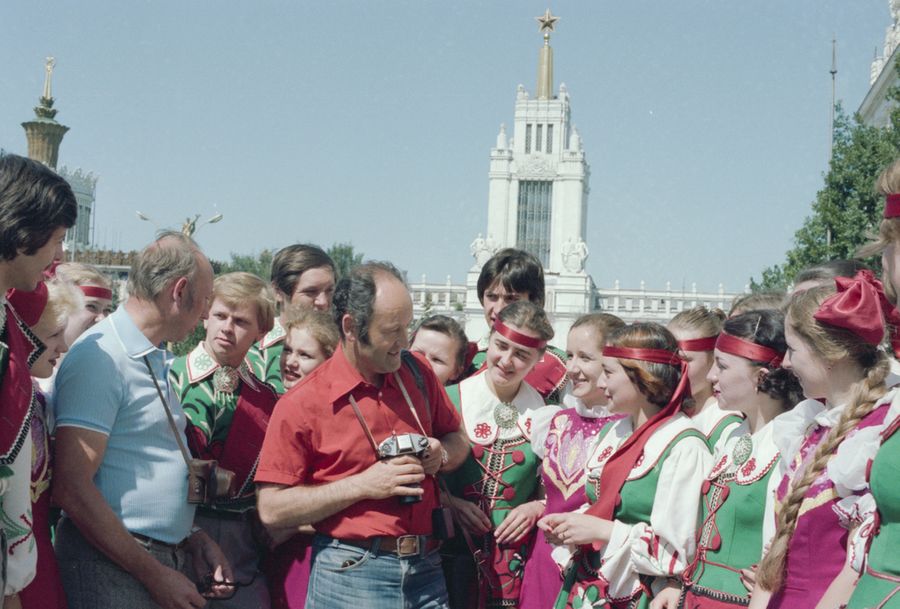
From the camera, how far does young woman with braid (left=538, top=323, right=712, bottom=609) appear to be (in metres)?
3.60

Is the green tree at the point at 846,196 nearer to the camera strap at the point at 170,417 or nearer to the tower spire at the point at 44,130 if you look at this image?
the camera strap at the point at 170,417

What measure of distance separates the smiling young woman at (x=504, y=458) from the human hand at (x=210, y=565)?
96 centimetres

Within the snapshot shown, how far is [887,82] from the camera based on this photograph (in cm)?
3244

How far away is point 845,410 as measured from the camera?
287 centimetres

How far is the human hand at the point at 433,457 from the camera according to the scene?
3.44m

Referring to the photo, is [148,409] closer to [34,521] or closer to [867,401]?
[34,521]

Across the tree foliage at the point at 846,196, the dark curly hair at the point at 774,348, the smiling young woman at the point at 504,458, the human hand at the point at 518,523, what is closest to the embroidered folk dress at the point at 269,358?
the smiling young woman at the point at 504,458

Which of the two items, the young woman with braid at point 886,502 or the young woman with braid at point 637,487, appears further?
the young woman with braid at point 637,487

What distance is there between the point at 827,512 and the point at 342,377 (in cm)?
152

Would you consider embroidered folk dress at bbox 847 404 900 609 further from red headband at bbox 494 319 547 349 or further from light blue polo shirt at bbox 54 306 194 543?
light blue polo shirt at bbox 54 306 194 543

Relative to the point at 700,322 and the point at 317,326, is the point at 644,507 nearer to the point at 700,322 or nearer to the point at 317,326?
the point at 700,322

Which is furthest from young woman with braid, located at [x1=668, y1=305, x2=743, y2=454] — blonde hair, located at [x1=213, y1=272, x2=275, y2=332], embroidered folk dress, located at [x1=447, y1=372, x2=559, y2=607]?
blonde hair, located at [x1=213, y1=272, x2=275, y2=332]

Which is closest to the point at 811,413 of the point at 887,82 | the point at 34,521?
the point at 34,521

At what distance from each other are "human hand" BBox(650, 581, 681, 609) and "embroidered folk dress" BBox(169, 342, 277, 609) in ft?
4.83
